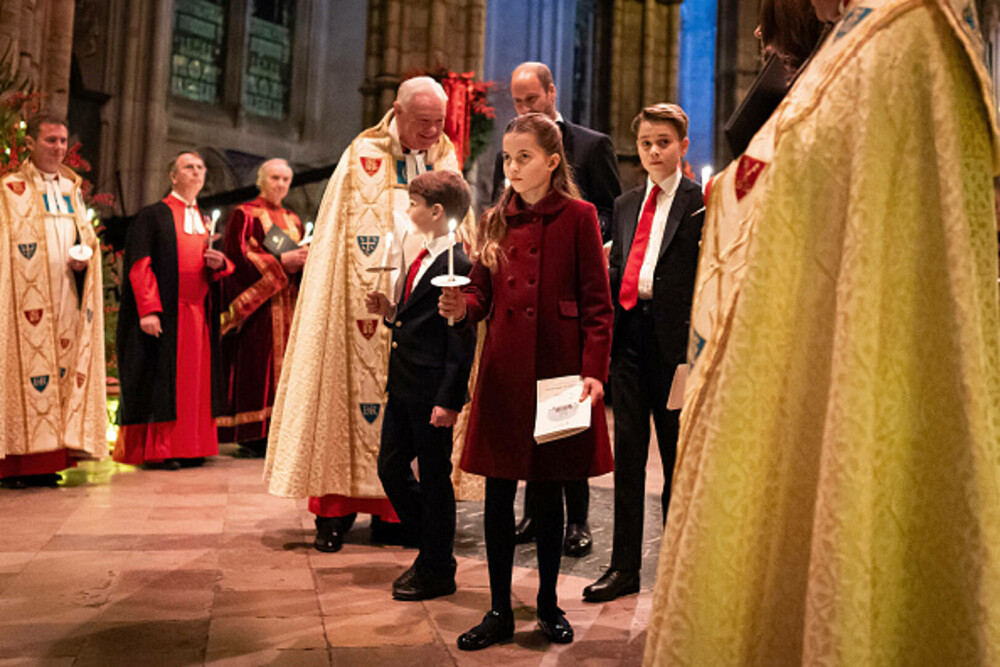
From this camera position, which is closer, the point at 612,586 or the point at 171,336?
the point at 612,586

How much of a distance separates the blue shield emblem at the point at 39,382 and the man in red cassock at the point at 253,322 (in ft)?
4.20

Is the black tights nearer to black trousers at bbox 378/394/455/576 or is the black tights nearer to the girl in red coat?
the girl in red coat

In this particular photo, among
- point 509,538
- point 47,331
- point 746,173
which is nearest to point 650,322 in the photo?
point 509,538

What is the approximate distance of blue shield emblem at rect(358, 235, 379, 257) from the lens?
3.82m

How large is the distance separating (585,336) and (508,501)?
505 mm

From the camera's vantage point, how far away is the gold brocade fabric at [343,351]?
3.69 meters

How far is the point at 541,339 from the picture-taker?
252 cm

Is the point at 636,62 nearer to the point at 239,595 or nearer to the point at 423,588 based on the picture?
the point at 423,588

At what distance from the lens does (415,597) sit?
9.78 ft

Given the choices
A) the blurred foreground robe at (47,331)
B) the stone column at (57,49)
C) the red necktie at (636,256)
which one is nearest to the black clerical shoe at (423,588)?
the red necktie at (636,256)

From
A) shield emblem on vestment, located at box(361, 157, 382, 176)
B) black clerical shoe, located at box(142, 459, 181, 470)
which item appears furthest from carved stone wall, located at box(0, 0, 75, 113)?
shield emblem on vestment, located at box(361, 157, 382, 176)

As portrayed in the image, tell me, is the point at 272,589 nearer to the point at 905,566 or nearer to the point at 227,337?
the point at 905,566

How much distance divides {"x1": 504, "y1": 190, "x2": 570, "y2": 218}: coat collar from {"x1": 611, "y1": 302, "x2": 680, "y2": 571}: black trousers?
26.8 inches

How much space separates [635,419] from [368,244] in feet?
4.56
